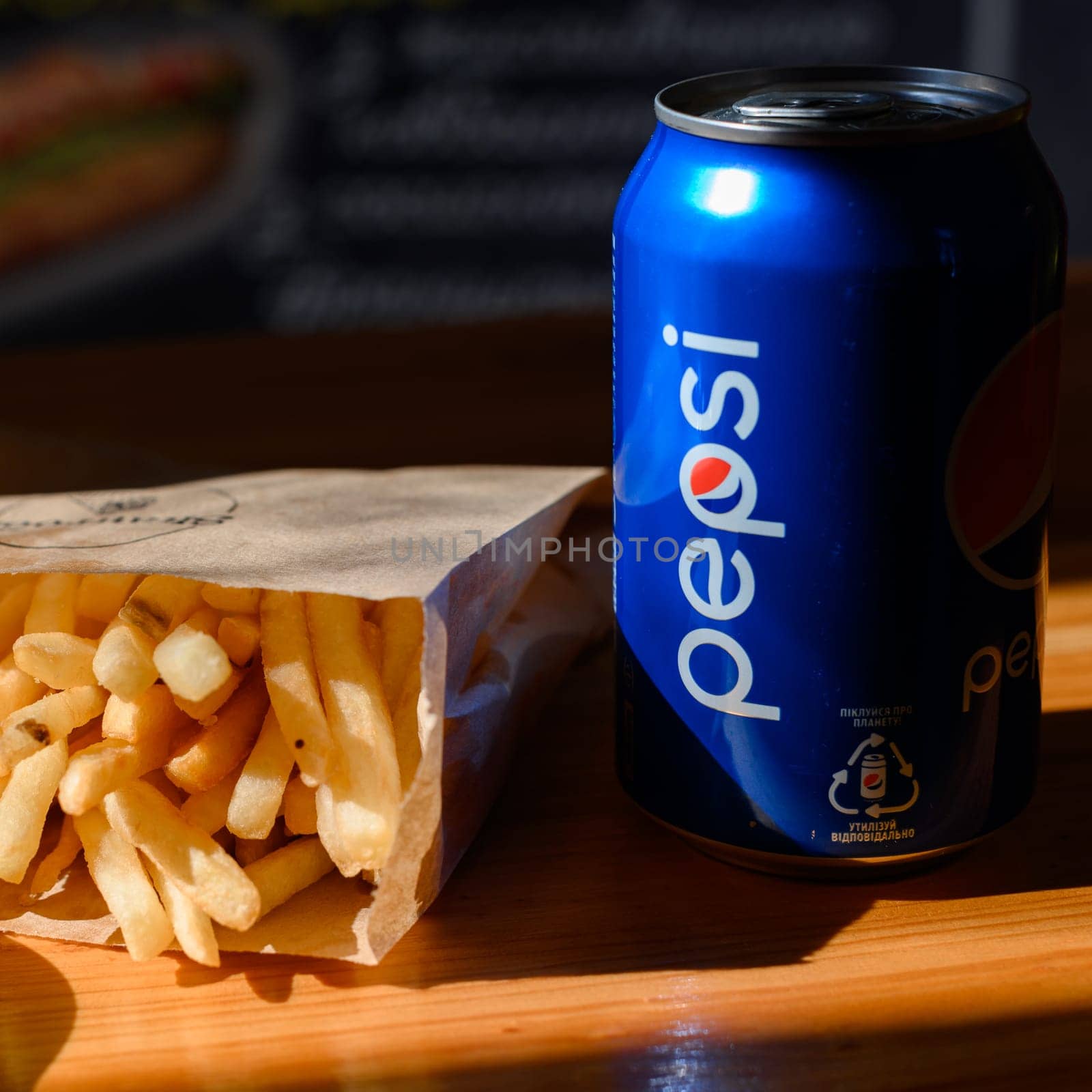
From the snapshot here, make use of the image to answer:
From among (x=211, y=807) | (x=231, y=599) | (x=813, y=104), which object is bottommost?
(x=211, y=807)

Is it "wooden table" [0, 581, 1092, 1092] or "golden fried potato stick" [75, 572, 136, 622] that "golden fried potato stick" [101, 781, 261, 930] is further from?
"golden fried potato stick" [75, 572, 136, 622]

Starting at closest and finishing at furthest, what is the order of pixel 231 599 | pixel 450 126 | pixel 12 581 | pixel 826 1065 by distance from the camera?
pixel 826 1065 < pixel 231 599 < pixel 12 581 < pixel 450 126

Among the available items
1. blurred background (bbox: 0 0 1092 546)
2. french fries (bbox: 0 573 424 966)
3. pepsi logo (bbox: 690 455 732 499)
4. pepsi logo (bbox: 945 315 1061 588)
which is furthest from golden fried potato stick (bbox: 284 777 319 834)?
blurred background (bbox: 0 0 1092 546)

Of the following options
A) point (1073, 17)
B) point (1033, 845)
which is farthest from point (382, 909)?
point (1073, 17)

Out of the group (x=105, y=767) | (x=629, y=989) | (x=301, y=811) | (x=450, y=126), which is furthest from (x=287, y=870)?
(x=450, y=126)

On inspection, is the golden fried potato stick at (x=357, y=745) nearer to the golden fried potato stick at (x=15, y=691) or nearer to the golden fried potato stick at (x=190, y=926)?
the golden fried potato stick at (x=190, y=926)

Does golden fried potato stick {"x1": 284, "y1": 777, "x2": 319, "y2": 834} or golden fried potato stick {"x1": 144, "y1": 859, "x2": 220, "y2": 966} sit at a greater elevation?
golden fried potato stick {"x1": 284, "y1": 777, "x2": 319, "y2": 834}

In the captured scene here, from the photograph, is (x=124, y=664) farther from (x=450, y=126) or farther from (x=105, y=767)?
(x=450, y=126)

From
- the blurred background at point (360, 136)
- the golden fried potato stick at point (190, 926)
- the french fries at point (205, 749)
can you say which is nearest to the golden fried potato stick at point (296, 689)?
the french fries at point (205, 749)
